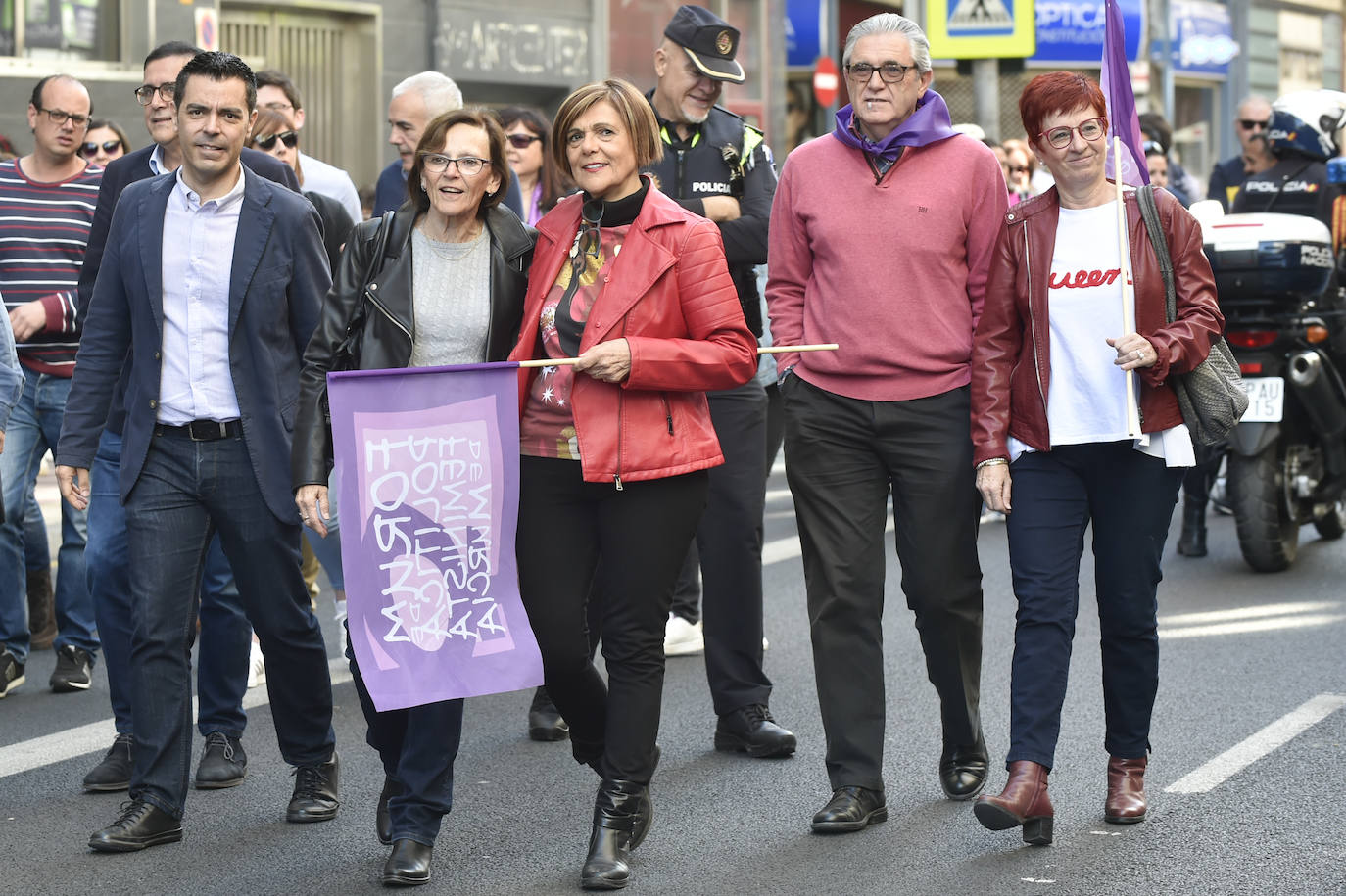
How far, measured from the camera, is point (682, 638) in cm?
790

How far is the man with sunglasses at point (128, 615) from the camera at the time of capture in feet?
19.6

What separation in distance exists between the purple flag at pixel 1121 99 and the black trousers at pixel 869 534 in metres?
0.76

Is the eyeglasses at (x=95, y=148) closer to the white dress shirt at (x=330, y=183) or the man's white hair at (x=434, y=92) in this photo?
the white dress shirt at (x=330, y=183)

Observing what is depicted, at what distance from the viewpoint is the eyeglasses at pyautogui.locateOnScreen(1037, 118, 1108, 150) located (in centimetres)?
514

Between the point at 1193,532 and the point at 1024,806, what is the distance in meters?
5.30

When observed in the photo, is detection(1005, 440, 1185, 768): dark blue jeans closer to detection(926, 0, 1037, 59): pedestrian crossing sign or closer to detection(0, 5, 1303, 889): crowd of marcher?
detection(0, 5, 1303, 889): crowd of marcher

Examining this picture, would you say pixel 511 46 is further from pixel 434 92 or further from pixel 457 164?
pixel 457 164

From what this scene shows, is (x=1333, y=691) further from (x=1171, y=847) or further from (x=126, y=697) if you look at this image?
(x=126, y=697)

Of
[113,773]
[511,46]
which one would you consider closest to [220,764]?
[113,773]

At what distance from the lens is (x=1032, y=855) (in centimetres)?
507

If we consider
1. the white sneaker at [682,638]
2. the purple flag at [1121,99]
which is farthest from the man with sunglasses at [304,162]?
the purple flag at [1121,99]

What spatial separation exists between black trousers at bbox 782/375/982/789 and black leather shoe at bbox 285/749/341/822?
4.59 ft

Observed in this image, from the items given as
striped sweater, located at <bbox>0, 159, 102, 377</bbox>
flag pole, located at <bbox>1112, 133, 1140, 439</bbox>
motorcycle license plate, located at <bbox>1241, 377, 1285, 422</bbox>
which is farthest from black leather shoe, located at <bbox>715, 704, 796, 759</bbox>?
motorcycle license plate, located at <bbox>1241, 377, 1285, 422</bbox>

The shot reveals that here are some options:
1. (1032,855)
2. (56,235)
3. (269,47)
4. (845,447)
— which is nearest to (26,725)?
(56,235)
